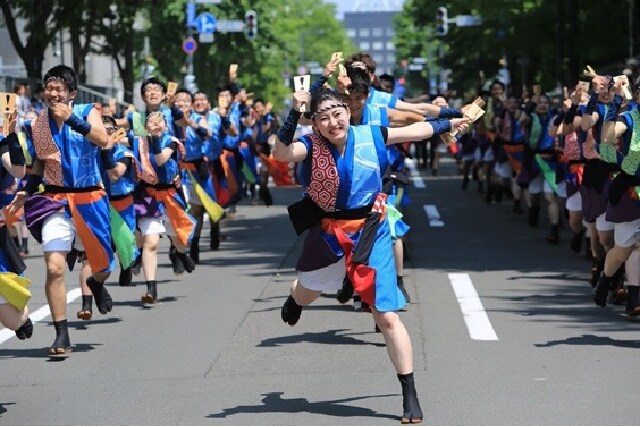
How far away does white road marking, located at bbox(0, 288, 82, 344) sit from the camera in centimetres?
1148

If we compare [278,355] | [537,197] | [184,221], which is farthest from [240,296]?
[537,197]

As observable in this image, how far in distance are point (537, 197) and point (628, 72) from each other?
2.19 metres

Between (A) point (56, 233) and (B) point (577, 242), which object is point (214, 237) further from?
(A) point (56, 233)

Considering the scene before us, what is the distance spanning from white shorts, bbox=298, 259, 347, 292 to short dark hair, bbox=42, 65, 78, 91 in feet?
8.17

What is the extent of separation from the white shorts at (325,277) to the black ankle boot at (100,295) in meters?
3.23

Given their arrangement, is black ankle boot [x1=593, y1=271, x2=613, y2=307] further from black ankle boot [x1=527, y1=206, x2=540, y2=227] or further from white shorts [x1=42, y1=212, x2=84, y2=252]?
black ankle boot [x1=527, y1=206, x2=540, y2=227]

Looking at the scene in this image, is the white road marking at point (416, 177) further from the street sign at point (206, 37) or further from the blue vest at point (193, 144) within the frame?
the blue vest at point (193, 144)

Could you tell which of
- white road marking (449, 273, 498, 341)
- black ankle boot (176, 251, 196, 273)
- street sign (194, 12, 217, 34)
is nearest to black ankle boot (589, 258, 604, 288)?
white road marking (449, 273, 498, 341)

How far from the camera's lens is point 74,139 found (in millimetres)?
10469

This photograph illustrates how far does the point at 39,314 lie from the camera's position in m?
12.8

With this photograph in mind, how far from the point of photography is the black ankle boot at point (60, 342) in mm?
10305

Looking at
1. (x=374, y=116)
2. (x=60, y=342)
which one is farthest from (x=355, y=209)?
(x=60, y=342)

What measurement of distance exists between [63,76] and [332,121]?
8.90ft

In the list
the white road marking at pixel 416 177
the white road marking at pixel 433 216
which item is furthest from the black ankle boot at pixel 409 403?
the white road marking at pixel 416 177
